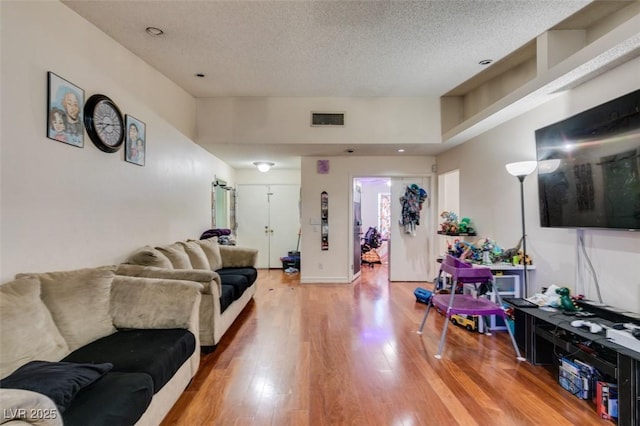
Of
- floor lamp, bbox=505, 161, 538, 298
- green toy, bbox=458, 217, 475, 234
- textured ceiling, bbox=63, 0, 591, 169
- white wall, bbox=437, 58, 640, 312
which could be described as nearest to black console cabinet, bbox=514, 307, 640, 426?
white wall, bbox=437, 58, 640, 312

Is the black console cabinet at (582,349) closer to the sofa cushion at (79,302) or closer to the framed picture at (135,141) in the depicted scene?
the sofa cushion at (79,302)

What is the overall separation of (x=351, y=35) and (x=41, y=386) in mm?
3129

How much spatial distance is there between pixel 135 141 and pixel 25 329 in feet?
6.37

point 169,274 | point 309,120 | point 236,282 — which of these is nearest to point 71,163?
point 169,274

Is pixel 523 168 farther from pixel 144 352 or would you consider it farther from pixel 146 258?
pixel 146 258

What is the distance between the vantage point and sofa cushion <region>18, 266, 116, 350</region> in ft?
5.68

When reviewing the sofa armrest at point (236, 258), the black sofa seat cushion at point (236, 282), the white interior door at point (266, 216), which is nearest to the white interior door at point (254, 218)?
the white interior door at point (266, 216)

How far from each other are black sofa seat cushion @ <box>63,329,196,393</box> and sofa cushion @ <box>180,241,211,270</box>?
150cm

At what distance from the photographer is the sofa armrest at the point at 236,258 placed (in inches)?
173

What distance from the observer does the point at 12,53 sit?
1747 millimetres

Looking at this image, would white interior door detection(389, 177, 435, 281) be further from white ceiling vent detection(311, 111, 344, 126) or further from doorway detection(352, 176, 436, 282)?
white ceiling vent detection(311, 111, 344, 126)

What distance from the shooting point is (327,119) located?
14.7 ft

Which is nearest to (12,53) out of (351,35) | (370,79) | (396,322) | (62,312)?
(62,312)

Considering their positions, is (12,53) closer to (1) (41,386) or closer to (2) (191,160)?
(1) (41,386)
